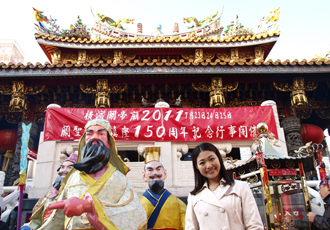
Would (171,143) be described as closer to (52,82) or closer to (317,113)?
(52,82)

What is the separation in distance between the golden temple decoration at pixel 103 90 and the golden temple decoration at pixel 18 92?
127 cm

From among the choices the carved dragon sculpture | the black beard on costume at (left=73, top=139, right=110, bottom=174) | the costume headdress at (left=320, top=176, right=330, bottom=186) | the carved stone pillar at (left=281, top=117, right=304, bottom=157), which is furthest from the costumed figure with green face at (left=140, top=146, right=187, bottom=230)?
the carved dragon sculpture

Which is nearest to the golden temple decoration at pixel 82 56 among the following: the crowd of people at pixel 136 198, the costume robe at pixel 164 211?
the crowd of people at pixel 136 198

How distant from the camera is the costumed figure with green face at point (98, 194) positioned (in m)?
2.13

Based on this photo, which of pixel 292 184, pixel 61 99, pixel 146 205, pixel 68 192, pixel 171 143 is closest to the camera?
pixel 68 192

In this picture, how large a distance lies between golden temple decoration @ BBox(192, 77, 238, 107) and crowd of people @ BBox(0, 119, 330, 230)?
333 centimetres

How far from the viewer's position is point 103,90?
21.7ft

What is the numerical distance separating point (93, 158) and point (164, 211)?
1205mm

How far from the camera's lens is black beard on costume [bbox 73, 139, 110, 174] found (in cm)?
253

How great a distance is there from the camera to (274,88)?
694 cm

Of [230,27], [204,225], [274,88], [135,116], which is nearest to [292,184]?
[204,225]

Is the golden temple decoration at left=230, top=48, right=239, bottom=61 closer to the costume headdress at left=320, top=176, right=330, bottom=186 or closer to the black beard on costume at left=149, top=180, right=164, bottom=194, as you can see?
the costume headdress at left=320, top=176, right=330, bottom=186

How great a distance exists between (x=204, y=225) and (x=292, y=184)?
7.94 feet

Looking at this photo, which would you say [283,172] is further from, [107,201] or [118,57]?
[118,57]
